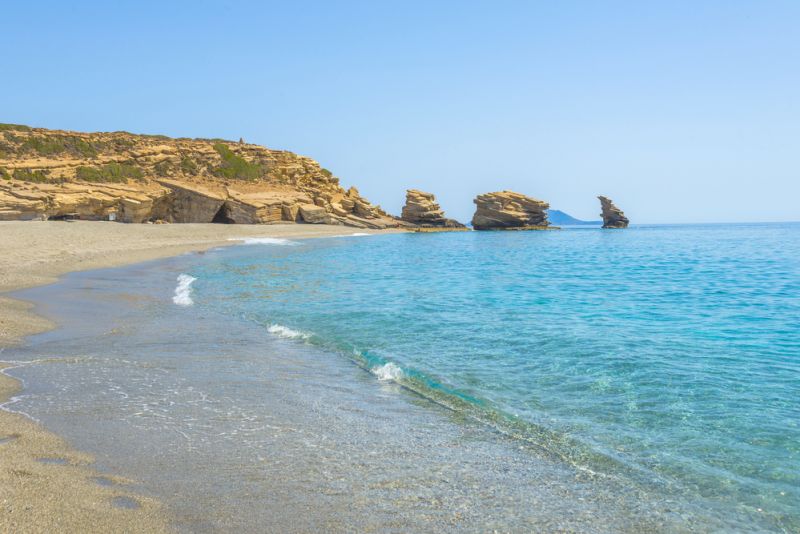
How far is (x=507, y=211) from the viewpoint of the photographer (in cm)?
8631

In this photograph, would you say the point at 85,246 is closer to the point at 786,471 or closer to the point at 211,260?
the point at 211,260

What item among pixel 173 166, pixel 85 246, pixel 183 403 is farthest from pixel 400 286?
pixel 173 166

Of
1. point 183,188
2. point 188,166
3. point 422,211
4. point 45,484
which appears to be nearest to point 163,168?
point 188,166

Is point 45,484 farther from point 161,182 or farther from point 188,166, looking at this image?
point 188,166

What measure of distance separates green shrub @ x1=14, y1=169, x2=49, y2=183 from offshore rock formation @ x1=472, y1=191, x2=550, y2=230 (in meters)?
58.3

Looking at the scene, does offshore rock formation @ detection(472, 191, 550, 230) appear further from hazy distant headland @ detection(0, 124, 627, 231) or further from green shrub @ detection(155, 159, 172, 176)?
green shrub @ detection(155, 159, 172, 176)

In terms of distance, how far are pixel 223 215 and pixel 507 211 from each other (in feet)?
143

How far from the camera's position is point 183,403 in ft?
22.6

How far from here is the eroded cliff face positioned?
45.8 metres

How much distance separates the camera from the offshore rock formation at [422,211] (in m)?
85.7

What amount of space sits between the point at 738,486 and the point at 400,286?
1557 cm

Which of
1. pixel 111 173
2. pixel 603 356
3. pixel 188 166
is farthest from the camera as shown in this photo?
pixel 188 166

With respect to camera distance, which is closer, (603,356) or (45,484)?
(45,484)

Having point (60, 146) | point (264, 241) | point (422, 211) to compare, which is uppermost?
point (60, 146)
